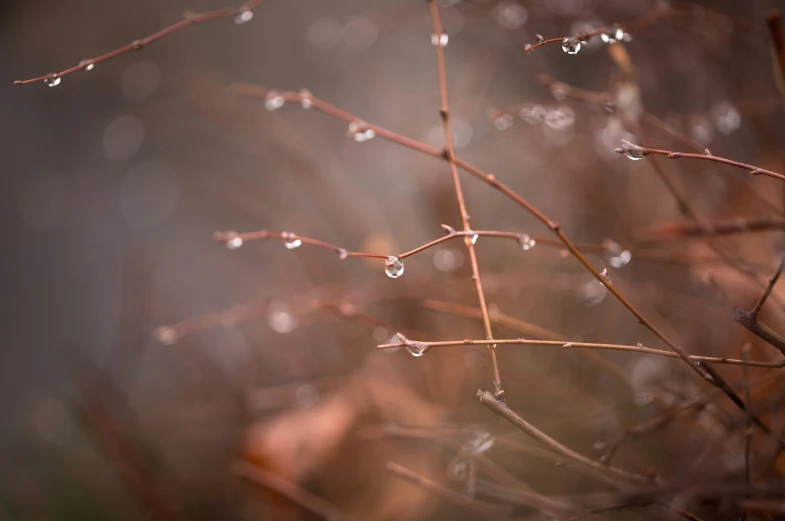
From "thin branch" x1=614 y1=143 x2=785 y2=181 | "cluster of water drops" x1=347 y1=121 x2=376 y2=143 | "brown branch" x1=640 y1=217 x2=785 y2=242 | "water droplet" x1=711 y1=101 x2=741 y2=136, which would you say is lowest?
"brown branch" x1=640 y1=217 x2=785 y2=242

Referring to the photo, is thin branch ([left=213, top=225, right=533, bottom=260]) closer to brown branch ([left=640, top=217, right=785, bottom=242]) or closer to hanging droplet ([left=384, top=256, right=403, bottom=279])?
hanging droplet ([left=384, top=256, right=403, bottom=279])

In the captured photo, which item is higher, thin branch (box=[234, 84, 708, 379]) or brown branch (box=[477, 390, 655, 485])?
thin branch (box=[234, 84, 708, 379])

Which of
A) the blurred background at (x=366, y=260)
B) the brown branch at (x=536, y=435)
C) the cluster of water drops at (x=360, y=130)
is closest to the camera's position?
the brown branch at (x=536, y=435)

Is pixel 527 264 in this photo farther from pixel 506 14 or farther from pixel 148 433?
pixel 148 433

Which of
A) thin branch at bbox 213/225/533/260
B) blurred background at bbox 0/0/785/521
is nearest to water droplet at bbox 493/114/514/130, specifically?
blurred background at bbox 0/0/785/521

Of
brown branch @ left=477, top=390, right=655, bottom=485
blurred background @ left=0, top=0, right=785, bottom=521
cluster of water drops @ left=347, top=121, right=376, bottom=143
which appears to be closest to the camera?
brown branch @ left=477, top=390, right=655, bottom=485

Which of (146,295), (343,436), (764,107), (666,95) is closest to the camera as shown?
(764,107)

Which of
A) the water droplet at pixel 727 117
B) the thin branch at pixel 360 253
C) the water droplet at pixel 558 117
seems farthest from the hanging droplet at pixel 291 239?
the water droplet at pixel 727 117

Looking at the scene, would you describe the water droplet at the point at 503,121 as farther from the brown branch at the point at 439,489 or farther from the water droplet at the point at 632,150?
the brown branch at the point at 439,489

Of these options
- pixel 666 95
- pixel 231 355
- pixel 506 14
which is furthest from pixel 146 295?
pixel 666 95
